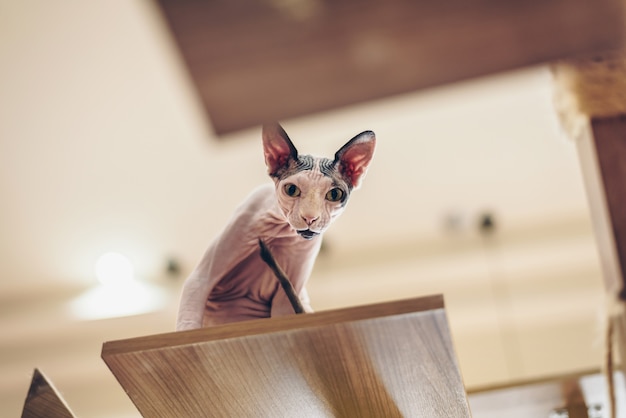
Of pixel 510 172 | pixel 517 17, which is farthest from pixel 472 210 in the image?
pixel 517 17

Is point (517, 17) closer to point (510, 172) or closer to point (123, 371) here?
point (123, 371)

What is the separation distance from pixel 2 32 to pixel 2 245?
1324mm

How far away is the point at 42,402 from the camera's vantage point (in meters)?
0.89

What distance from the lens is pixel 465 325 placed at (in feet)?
Result: 13.3

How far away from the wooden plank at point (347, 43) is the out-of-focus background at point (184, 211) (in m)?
2.05

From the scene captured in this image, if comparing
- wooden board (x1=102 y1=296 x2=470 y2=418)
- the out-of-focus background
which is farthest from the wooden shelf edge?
the out-of-focus background

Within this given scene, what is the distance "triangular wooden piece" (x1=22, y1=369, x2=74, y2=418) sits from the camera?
88 centimetres

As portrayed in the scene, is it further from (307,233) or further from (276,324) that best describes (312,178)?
(276,324)

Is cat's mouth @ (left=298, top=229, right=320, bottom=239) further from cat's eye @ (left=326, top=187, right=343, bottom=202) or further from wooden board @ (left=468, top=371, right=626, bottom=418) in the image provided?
wooden board @ (left=468, top=371, right=626, bottom=418)

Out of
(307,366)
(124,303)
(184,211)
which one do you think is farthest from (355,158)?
(124,303)

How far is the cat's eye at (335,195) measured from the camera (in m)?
0.90

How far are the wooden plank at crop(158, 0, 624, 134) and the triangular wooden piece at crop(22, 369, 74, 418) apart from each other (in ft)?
2.09

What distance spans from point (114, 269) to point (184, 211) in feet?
1.86

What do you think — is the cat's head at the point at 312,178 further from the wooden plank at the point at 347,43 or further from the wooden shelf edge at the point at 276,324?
the wooden plank at the point at 347,43
